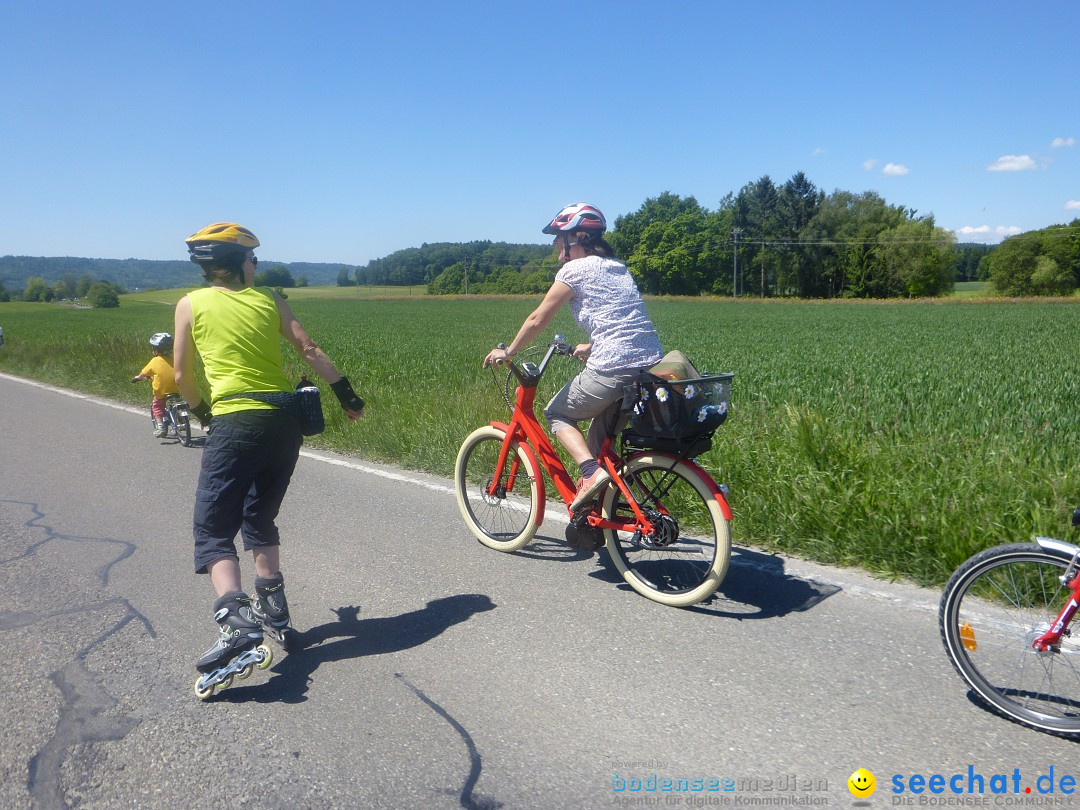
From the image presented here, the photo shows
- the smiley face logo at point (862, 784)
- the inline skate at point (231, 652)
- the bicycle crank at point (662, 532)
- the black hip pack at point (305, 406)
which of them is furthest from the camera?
the bicycle crank at point (662, 532)

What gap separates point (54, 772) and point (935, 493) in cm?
455

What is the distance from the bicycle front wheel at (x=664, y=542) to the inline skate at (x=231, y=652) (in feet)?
6.18

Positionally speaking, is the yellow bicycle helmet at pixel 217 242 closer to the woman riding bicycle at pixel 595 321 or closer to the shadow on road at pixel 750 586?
the woman riding bicycle at pixel 595 321

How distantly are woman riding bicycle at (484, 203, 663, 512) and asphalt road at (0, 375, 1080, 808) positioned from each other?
82cm

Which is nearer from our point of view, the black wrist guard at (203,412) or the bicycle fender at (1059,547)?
the bicycle fender at (1059,547)

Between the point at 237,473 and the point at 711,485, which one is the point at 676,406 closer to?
the point at 711,485

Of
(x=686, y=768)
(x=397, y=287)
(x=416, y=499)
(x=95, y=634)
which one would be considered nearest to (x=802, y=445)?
(x=416, y=499)

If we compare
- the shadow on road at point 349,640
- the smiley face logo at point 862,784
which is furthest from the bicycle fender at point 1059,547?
the shadow on road at point 349,640

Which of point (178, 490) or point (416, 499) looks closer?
point (416, 499)

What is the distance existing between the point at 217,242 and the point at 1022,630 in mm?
3633

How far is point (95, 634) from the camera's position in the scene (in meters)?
3.96

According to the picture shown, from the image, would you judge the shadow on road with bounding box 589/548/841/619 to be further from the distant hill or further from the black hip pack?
the distant hill

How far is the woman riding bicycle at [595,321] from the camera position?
4207 millimetres

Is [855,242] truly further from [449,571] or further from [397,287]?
[449,571]
